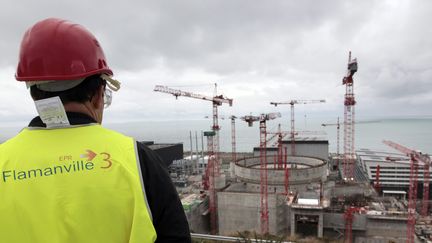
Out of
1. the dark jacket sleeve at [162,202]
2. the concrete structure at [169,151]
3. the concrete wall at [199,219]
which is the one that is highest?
→ the dark jacket sleeve at [162,202]

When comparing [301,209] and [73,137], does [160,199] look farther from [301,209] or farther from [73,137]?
[301,209]

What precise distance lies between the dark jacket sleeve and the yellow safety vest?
3 centimetres

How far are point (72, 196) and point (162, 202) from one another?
213mm

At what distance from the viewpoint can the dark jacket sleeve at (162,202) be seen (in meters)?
0.77

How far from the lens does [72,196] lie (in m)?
0.71

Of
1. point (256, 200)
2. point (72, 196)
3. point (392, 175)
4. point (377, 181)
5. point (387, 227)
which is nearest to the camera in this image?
point (72, 196)

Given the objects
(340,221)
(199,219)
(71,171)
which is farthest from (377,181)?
(71,171)

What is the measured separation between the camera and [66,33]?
87 cm

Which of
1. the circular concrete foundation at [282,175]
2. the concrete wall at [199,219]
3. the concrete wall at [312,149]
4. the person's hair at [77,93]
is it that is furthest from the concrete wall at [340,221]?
the person's hair at [77,93]

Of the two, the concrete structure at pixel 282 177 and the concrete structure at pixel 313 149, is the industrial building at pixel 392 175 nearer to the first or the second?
the concrete structure at pixel 313 149

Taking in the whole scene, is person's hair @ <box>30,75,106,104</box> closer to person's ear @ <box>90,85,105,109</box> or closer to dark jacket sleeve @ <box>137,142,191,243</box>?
person's ear @ <box>90,85,105,109</box>

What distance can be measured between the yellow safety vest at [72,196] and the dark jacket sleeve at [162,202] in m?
0.03

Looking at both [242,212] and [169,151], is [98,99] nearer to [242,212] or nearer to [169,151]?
[242,212]

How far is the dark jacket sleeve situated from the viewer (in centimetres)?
77
